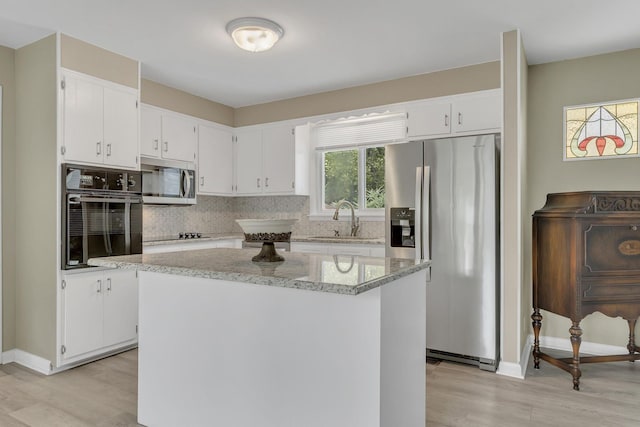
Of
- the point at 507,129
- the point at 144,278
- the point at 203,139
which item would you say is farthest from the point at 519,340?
the point at 203,139

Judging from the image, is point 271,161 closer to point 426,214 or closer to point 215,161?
point 215,161

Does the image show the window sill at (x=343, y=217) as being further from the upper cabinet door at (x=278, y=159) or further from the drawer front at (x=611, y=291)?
the drawer front at (x=611, y=291)

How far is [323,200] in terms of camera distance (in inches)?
199

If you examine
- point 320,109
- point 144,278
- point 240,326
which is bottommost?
point 240,326

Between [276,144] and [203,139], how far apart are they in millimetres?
839

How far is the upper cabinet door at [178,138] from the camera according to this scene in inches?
172

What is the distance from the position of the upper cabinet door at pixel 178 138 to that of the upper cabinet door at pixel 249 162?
666 mm

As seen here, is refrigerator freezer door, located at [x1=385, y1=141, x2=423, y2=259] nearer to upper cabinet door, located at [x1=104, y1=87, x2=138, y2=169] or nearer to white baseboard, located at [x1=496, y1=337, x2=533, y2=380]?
white baseboard, located at [x1=496, y1=337, x2=533, y2=380]

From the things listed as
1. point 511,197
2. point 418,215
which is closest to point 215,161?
point 418,215

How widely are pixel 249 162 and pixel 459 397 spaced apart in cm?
353

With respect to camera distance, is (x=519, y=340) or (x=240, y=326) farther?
(x=519, y=340)

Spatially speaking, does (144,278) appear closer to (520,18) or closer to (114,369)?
(114,369)

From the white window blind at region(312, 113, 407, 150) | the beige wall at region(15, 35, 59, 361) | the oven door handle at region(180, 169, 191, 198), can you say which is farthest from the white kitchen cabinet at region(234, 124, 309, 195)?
the beige wall at region(15, 35, 59, 361)

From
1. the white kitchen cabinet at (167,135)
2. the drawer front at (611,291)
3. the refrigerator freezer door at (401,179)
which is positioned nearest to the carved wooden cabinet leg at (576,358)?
the drawer front at (611,291)
